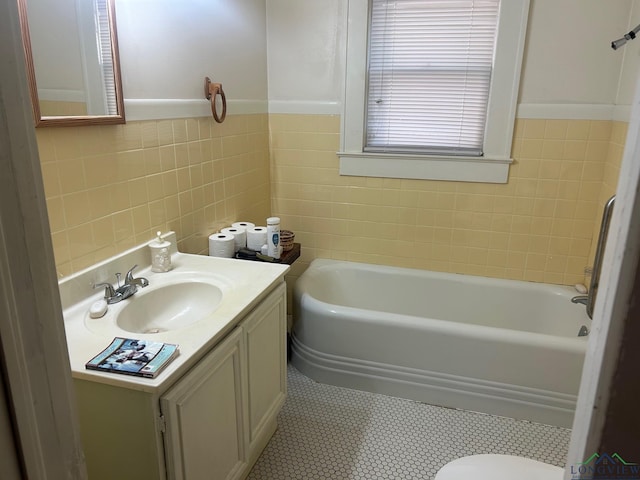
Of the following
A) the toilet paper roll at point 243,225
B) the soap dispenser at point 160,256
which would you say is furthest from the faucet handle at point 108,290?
the toilet paper roll at point 243,225

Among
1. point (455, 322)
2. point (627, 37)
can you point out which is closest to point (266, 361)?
point (455, 322)

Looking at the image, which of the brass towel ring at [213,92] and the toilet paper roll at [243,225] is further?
the toilet paper roll at [243,225]

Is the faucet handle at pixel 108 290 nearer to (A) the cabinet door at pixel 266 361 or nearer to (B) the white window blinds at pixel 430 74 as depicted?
(A) the cabinet door at pixel 266 361

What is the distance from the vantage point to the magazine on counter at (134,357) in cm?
121

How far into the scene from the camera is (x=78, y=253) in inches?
61.7

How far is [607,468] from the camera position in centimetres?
50

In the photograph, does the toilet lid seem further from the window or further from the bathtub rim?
the window

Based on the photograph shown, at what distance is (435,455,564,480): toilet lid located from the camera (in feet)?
4.07

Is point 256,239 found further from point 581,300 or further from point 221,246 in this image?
point 581,300

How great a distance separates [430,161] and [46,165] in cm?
202

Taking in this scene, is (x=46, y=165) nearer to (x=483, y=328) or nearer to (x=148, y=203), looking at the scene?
(x=148, y=203)

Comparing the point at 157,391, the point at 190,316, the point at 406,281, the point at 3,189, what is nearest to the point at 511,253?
the point at 406,281

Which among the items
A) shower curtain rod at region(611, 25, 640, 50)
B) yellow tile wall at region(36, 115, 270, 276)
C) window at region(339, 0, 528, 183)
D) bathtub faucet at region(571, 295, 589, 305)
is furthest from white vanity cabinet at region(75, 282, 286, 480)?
shower curtain rod at region(611, 25, 640, 50)

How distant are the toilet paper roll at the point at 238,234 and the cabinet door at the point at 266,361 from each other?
0.50 m
